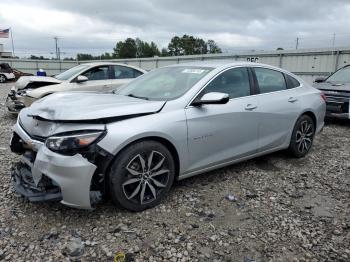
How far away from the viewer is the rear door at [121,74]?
28.0 feet

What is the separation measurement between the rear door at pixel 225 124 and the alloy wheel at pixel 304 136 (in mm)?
1088

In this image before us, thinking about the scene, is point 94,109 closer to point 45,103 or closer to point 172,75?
point 45,103

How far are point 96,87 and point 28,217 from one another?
5235 millimetres

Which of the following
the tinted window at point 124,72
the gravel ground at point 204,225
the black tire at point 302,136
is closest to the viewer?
the gravel ground at point 204,225

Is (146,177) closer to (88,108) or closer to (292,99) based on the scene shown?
(88,108)

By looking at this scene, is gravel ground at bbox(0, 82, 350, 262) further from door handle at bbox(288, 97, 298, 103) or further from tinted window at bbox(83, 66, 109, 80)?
tinted window at bbox(83, 66, 109, 80)

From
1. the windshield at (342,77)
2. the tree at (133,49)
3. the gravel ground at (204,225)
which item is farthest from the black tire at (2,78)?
the tree at (133,49)

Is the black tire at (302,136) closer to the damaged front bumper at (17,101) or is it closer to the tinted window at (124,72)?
the tinted window at (124,72)

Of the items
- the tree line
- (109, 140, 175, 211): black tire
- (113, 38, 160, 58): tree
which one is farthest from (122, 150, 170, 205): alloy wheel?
(113, 38, 160, 58): tree

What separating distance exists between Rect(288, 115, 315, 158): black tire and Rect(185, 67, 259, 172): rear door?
3.15ft

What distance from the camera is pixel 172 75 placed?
4.24 m

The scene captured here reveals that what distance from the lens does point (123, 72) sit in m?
8.79

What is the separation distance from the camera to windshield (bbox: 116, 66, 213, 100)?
3.84 m

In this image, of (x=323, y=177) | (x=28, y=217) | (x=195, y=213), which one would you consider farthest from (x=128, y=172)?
(x=323, y=177)
